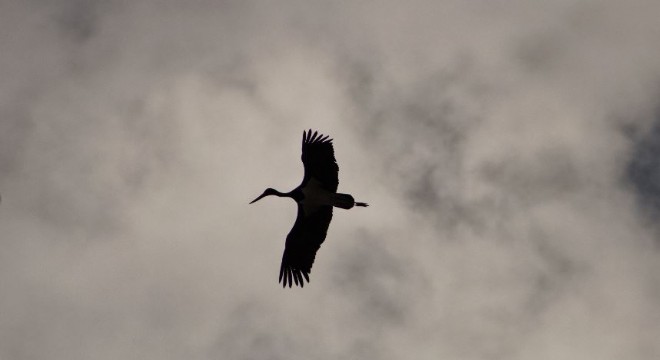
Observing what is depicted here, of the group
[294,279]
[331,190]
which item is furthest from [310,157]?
[294,279]

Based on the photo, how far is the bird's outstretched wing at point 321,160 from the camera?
131 feet

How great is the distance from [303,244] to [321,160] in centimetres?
332

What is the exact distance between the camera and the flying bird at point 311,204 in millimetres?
40062

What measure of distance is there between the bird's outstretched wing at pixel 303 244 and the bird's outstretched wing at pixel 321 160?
3.80 feet

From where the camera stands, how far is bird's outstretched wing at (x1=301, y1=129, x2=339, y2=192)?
1576 inches

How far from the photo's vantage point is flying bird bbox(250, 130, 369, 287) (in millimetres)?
40062

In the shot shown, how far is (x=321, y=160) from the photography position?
4009 centimetres

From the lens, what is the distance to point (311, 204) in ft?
135

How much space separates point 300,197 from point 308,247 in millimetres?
1859

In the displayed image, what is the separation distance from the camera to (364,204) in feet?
134

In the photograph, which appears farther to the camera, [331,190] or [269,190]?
[269,190]

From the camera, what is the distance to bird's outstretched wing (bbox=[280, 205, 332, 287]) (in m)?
41.2

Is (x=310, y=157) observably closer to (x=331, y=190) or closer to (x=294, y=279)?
(x=331, y=190)

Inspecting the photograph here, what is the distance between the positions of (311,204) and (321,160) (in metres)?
1.81
